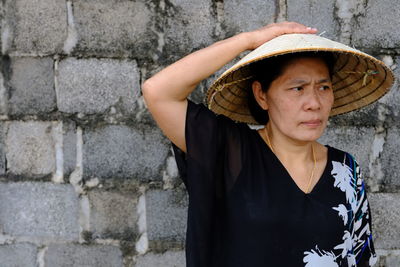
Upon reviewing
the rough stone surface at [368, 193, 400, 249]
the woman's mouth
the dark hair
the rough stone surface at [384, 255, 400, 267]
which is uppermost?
the dark hair

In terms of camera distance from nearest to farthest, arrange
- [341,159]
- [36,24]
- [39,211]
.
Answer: [341,159], [36,24], [39,211]

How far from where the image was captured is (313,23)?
223 cm

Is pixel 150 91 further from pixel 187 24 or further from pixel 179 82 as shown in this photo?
pixel 187 24

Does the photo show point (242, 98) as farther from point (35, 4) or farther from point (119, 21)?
point (35, 4)

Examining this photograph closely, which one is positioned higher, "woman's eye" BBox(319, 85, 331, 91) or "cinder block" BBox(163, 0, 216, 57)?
"cinder block" BBox(163, 0, 216, 57)

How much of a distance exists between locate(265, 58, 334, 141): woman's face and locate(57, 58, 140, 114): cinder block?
2.99 ft

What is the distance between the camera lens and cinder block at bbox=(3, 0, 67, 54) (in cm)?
216

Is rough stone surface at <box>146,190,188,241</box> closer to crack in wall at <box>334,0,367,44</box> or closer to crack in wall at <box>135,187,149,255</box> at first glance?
crack in wall at <box>135,187,149,255</box>

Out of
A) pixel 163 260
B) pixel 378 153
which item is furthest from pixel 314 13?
pixel 163 260

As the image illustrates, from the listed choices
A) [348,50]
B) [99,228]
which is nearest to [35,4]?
[99,228]

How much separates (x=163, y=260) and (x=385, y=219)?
3.78ft

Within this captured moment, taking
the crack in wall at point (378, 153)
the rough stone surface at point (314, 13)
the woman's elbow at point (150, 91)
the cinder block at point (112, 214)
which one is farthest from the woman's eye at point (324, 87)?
the cinder block at point (112, 214)

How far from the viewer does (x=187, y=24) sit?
220cm

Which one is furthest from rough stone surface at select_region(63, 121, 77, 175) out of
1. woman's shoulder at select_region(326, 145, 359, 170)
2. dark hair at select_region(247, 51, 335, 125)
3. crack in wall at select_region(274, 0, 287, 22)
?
woman's shoulder at select_region(326, 145, 359, 170)
